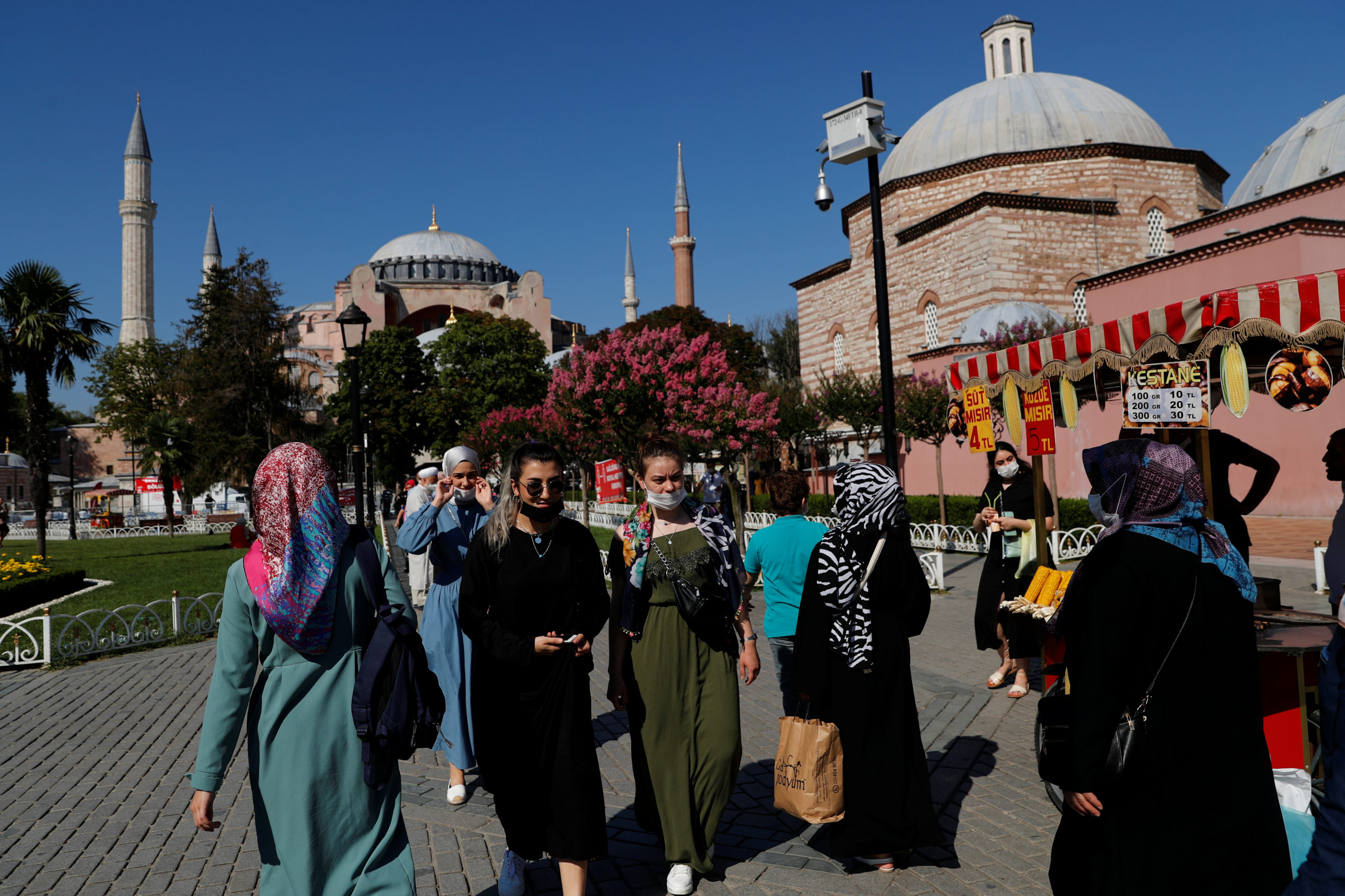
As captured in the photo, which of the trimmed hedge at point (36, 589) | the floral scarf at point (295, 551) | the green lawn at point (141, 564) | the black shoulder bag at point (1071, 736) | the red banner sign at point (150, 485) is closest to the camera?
the black shoulder bag at point (1071, 736)

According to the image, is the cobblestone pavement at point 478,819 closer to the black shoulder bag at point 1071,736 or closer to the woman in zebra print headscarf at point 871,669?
the woman in zebra print headscarf at point 871,669

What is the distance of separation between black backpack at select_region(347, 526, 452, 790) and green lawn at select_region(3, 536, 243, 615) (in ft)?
32.6

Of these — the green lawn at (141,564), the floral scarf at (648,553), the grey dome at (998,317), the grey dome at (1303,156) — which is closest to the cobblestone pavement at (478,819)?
the floral scarf at (648,553)

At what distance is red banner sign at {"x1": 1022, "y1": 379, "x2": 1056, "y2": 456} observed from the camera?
6809 millimetres

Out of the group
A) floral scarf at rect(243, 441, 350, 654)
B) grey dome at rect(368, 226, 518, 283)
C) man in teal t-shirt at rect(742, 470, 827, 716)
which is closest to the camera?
floral scarf at rect(243, 441, 350, 654)

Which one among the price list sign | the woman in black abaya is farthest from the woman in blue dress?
the price list sign

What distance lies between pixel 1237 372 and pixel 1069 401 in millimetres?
1673

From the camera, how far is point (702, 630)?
3475mm

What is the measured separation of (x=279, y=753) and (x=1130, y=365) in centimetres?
573

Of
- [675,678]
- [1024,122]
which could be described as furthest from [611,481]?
[1024,122]

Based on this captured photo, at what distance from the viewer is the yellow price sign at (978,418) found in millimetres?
7516

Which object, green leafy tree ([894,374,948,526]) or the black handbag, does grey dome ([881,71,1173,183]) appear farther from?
the black handbag

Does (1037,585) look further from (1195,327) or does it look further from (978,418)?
(978,418)

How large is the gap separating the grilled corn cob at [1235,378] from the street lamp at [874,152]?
2.43m
